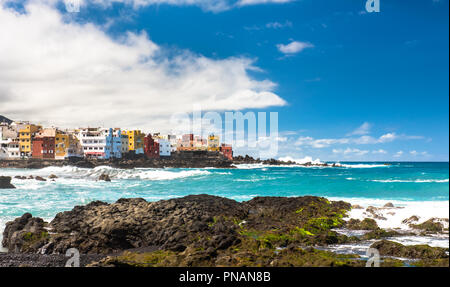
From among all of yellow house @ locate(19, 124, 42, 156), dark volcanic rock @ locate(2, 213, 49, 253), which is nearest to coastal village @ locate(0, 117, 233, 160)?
yellow house @ locate(19, 124, 42, 156)

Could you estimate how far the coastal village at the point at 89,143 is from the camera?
547 inches

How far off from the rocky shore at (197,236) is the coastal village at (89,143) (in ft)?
12.6

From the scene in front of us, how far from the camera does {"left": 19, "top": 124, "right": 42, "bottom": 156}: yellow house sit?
13.7 metres

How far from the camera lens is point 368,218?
30.8 ft

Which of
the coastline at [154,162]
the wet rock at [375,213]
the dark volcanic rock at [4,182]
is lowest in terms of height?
the wet rock at [375,213]

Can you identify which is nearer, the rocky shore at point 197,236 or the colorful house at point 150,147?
the rocky shore at point 197,236

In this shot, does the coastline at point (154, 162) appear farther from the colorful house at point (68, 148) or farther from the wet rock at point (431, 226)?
the wet rock at point (431, 226)

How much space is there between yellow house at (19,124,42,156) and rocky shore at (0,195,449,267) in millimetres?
6144

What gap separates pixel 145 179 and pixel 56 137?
5566mm

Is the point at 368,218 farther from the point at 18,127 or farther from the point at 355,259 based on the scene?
the point at 18,127

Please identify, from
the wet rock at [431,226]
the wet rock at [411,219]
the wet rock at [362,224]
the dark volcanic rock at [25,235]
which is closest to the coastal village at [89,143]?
the dark volcanic rock at [25,235]

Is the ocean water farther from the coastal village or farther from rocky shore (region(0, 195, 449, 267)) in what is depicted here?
rocky shore (region(0, 195, 449, 267))

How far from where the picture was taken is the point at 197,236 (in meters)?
7.45
